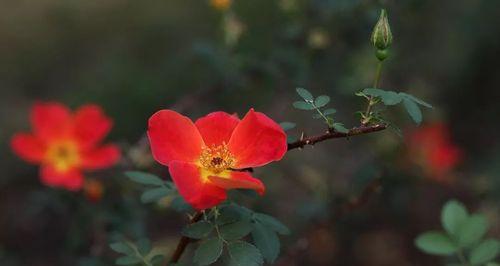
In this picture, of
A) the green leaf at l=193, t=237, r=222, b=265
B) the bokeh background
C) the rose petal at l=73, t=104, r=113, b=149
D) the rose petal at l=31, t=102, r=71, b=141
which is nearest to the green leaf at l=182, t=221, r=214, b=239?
the green leaf at l=193, t=237, r=222, b=265

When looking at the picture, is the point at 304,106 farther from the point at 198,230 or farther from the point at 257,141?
the point at 198,230

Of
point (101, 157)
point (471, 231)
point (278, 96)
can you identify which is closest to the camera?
point (471, 231)

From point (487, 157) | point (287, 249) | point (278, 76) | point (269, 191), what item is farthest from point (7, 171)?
point (487, 157)

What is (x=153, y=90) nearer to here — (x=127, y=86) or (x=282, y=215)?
(x=127, y=86)

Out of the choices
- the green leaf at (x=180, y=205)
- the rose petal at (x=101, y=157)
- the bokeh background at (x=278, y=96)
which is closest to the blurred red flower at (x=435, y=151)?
the bokeh background at (x=278, y=96)

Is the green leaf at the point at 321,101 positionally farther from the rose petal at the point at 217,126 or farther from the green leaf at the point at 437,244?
the green leaf at the point at 437,244

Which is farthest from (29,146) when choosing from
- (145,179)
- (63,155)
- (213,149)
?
(213,149)
